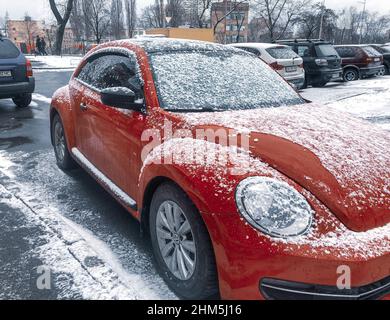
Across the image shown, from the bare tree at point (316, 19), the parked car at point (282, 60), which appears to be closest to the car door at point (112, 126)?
the parked car at point (282, 60)

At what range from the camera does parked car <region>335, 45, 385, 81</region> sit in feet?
56.6

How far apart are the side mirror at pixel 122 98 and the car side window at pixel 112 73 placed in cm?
9

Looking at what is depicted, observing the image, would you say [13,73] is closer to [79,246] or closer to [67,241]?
[67,241]

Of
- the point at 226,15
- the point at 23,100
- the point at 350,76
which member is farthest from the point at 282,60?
the point at 226,15

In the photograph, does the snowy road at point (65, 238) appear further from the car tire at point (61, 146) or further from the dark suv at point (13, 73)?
the dark suv at point (13, 73)

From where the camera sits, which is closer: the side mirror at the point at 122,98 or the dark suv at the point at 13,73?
the side mirror at the point at 122,98

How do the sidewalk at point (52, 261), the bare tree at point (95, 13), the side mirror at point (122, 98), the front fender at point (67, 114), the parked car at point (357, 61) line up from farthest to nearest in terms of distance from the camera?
the bare tree at point (95, 13) < the parked car at point (357, 61) < the front fender at point (67, 114) < the side mirror at point (122, 98) < the sidewalk at point (52, 261)

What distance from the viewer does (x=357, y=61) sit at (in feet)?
56.7

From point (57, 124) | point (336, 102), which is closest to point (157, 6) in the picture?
point (336, 102)

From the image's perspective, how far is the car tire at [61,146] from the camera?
4773mm

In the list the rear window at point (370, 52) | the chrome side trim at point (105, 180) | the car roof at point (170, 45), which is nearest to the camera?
the chrome side trim at point (105, 180)

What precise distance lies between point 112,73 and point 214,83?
42.1 inches

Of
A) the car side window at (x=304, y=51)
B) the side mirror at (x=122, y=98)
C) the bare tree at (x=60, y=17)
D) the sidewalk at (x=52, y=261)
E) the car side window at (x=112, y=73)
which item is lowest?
the sidewalk at (x=52, y=261)
